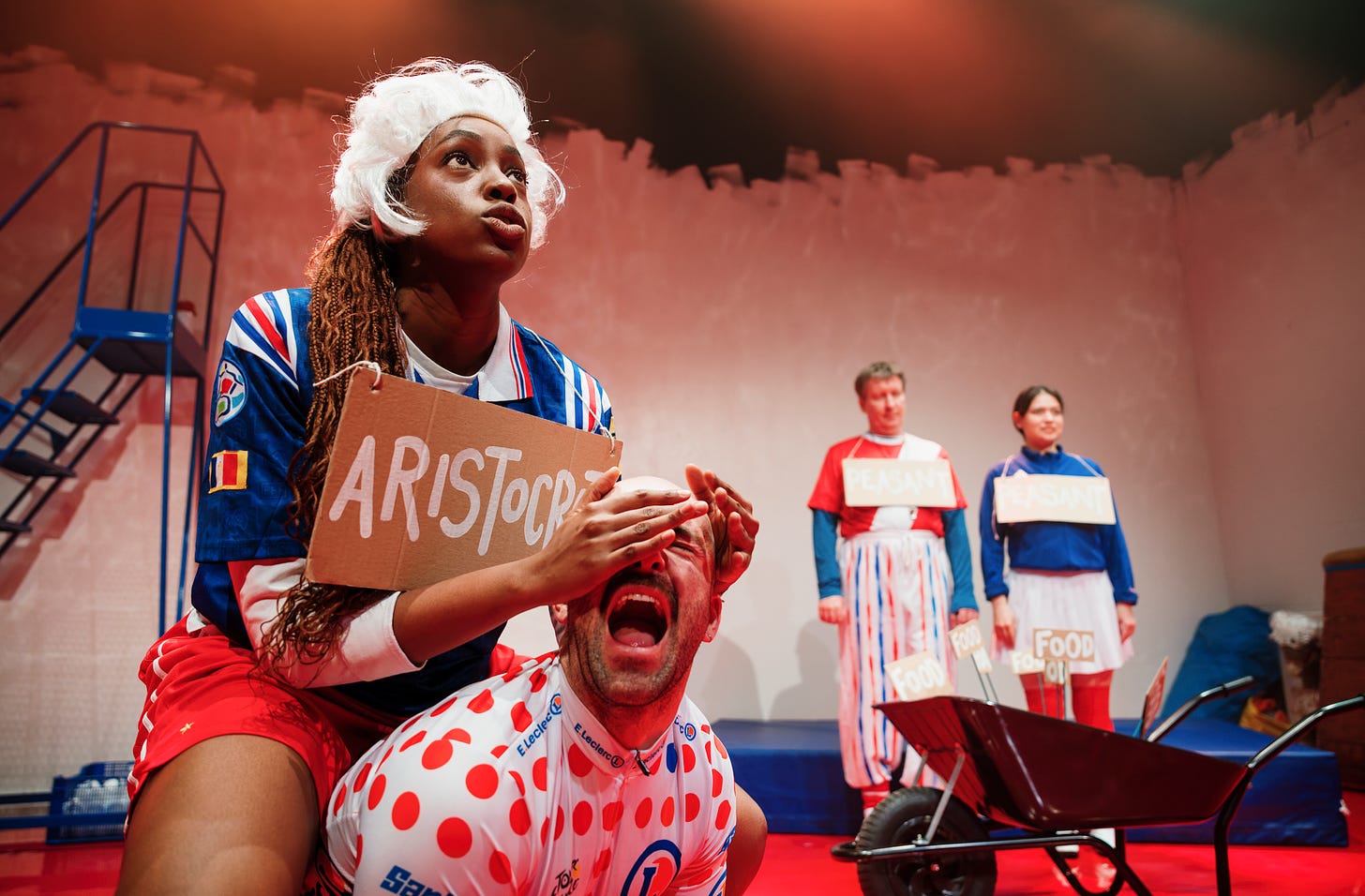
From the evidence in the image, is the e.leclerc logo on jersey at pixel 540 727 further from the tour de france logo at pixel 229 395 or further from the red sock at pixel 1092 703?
the red sock at pixel 1092 703

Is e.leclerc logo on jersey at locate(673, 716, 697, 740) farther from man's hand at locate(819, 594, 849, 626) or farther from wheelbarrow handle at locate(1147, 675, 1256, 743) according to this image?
man's hand at locate(819, 594, 849, 626)

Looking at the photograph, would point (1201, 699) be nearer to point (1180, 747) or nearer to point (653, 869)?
point (1180, 747)

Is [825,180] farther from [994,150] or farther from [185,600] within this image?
[185,600]

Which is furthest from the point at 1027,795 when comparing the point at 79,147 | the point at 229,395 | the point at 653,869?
the point at 79,147

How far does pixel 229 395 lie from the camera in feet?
3.99

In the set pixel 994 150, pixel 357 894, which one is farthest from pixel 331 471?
pixel 994 150

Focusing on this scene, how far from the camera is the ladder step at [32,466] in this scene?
4.38 metres

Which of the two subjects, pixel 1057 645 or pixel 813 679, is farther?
pixel 813 679

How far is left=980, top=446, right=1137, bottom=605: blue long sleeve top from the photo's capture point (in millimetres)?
4070

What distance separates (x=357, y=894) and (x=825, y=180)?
19.9ft

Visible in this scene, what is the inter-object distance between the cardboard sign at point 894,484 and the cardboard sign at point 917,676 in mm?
1099

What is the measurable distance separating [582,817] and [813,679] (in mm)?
4948

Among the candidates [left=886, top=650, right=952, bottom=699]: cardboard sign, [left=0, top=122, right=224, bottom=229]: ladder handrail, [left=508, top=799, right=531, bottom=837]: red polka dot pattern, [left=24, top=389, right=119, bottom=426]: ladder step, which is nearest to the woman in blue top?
[left=886, top=650, right=952, bottom=699]: cardboard sign

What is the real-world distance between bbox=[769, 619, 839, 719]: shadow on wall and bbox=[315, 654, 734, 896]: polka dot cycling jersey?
4679mm
